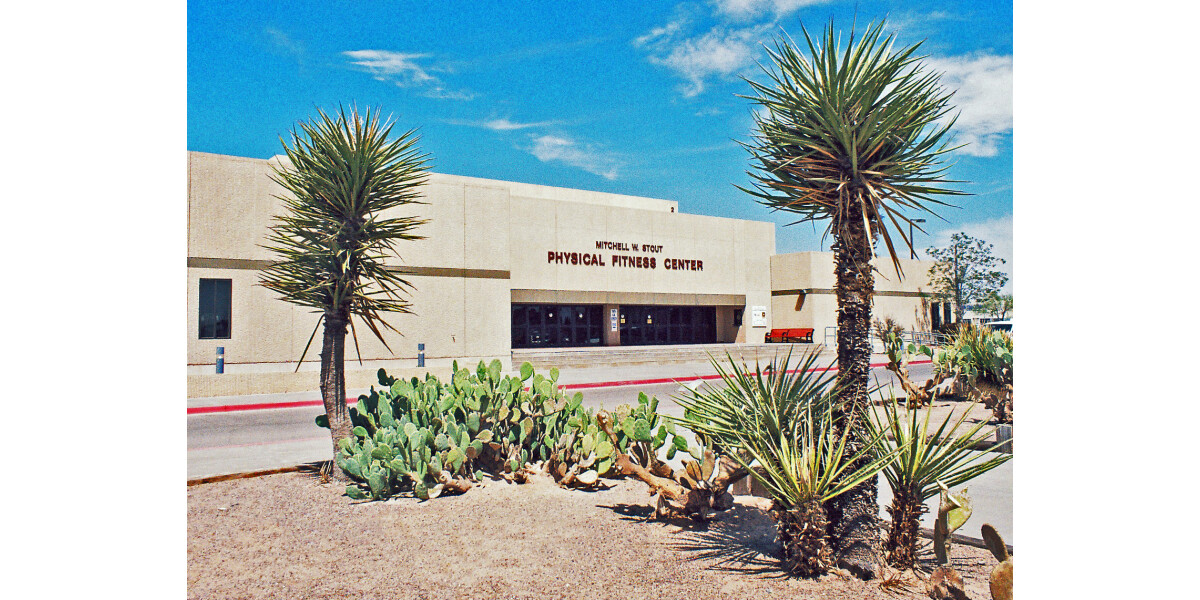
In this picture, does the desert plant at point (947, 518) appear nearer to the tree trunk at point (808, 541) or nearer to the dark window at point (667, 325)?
the tree trunk at point (808, 541)

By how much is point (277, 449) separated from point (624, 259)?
767 inches

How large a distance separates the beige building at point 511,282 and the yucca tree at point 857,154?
8.24m

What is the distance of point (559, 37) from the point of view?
5336 millimetres

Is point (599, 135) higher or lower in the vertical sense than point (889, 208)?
higher

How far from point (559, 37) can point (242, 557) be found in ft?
13.7

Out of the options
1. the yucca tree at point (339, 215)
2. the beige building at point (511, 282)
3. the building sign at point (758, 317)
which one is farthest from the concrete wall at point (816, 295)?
the yucca tree at point (339, 215)

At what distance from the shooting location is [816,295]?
1249 inches

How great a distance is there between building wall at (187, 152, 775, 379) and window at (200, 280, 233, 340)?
196 mm

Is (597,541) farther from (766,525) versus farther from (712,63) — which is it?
(712,63)

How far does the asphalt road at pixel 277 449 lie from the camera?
5.14m

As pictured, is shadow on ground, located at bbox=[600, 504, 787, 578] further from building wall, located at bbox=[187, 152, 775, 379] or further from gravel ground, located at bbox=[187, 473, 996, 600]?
building wall, located at bbox=[187, 152, 775, 379]

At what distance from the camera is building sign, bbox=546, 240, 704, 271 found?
25.7 m

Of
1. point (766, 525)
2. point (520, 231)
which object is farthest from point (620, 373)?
point (766, 525)

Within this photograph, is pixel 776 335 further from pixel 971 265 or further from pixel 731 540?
pixel 731 540
